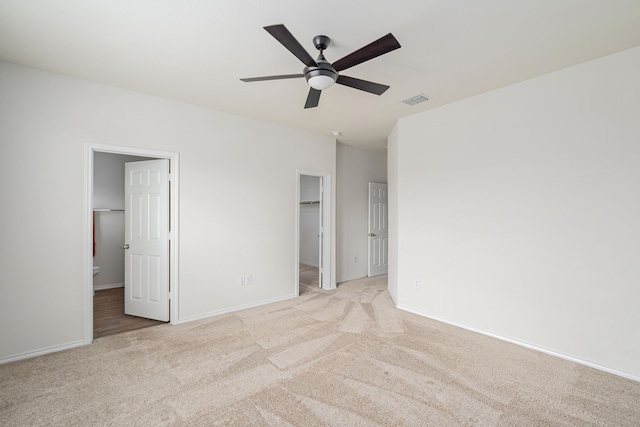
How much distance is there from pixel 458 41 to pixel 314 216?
5509 millimetres

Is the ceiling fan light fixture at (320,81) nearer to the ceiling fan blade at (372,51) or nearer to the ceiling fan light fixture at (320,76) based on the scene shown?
the ceiling fan light fixture at (320,76)

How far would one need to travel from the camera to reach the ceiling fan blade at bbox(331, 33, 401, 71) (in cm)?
183

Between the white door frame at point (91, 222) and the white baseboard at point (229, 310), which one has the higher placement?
the white door frame at point (91, 222)

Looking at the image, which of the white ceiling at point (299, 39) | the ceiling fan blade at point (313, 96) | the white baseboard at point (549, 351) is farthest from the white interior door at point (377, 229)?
the ceiling fan blade at point (313, 96)

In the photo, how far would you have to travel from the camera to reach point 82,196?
2.99m

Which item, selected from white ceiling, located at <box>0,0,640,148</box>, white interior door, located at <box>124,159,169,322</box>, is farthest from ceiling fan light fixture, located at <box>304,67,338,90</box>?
white interior door, located at <box>124,159,169,322</box>

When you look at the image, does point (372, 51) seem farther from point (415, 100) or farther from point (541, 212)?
point (541, 212)

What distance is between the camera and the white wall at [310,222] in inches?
290

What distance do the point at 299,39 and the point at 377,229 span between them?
14.9ft

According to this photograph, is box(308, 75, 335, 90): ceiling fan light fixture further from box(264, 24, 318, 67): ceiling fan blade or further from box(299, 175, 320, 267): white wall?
box(299, 175, 320, 267): white wall

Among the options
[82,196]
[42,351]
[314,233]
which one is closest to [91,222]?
[82,196]

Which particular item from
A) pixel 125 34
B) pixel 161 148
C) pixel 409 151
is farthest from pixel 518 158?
pixel 161 148

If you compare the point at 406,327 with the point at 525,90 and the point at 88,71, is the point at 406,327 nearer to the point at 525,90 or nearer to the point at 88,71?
the point at 525,90

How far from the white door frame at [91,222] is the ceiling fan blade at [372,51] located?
2436mm
